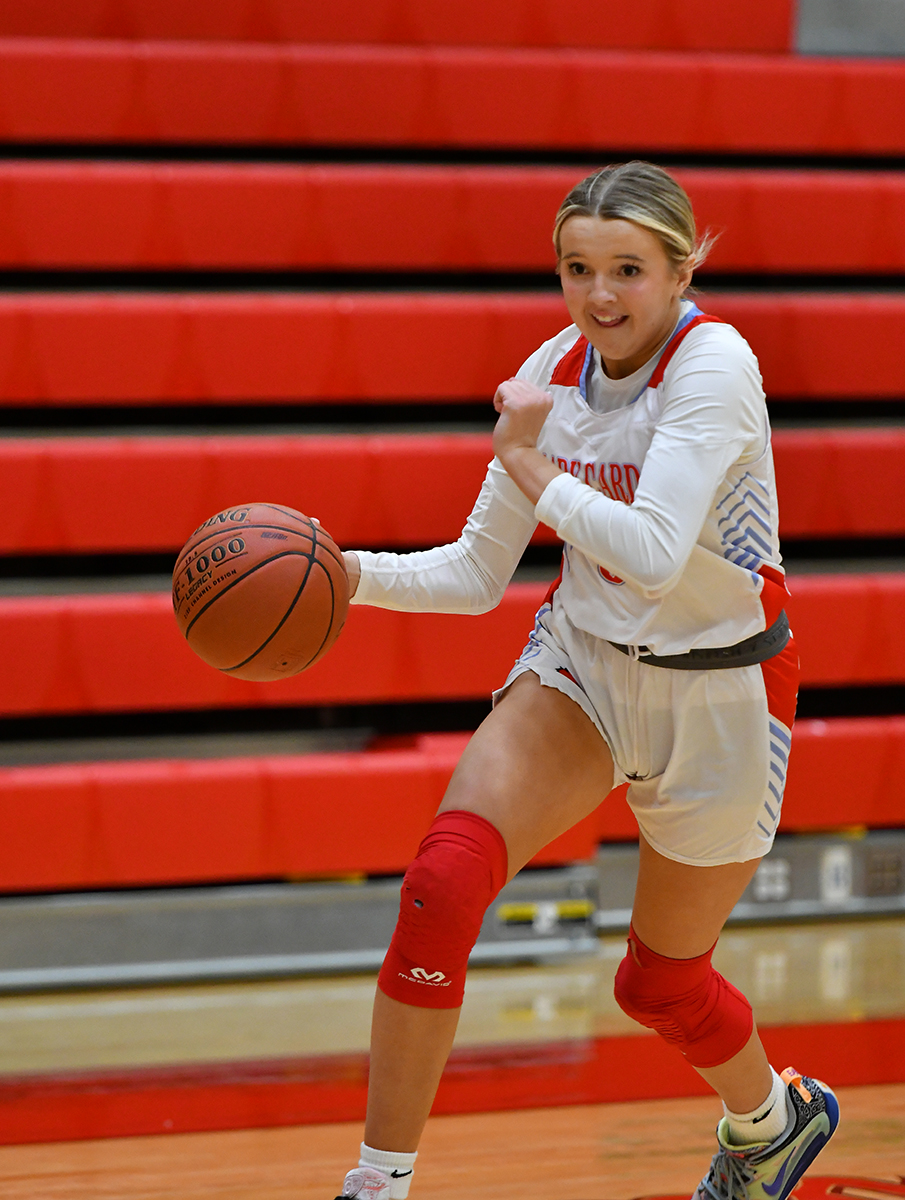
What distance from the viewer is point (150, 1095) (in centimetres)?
236

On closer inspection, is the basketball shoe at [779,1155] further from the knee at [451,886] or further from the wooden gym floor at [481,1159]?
the knee at [451,886]

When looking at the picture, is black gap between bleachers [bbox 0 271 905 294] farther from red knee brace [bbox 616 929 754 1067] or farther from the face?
red knee brace [bbox 616 929 754 1067]

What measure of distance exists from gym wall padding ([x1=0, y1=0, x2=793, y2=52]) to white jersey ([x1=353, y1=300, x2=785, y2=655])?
2950mm

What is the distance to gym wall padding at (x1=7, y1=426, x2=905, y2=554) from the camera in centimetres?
330

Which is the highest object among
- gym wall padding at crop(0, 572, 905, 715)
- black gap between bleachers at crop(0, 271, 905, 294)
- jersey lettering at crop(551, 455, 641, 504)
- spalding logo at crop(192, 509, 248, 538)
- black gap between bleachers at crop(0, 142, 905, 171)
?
black gap between bleachers at crop(0, 142, 905, 171)

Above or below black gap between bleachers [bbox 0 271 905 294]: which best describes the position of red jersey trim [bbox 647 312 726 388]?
above

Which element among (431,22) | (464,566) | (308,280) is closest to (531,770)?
(464,566)

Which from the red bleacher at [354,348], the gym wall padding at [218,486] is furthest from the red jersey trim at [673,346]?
the gym wall padding at [218,486]

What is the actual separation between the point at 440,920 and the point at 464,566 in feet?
1.65

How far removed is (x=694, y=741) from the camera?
1599mm

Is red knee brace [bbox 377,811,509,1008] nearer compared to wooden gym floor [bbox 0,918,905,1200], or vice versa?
red knee brace [bbox 377,811,509,1008]

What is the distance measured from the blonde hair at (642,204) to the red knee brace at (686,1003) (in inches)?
33.0

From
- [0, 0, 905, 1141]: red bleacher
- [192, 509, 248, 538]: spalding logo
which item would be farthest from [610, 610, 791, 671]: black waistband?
[0, 0, 905, 1141]: red bleacher

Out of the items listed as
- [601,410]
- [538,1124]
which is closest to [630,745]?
[601,410]
